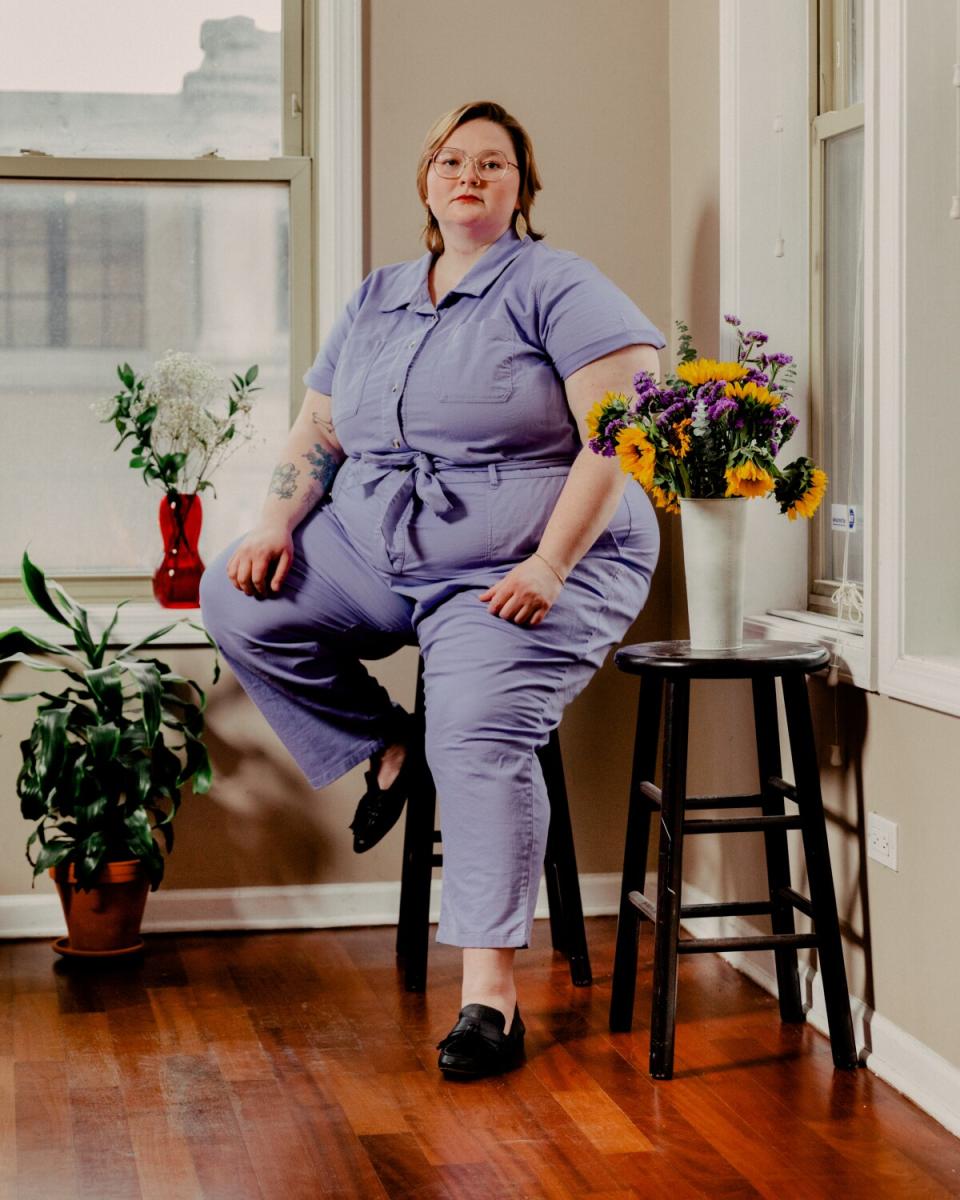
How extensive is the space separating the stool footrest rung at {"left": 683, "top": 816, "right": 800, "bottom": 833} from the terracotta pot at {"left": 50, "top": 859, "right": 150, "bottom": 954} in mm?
1233

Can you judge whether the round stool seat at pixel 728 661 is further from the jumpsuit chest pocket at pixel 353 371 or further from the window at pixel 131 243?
the window at pixel 131 243

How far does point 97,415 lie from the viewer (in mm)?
3543

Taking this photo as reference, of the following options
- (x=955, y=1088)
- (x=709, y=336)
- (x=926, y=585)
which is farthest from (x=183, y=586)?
(x=955, y=1088)

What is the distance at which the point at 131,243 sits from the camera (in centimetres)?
354

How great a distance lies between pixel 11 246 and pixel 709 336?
1.60 meters

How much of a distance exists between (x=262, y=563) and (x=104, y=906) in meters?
0.80

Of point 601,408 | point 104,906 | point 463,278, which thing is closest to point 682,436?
point 601,408

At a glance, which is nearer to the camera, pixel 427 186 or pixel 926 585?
pixel 926 585

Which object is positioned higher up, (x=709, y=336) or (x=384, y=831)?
(x=709, y=336)

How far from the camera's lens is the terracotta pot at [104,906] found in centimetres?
312

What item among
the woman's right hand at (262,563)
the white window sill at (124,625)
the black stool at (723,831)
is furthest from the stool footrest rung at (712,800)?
the white window sill at (124,625)

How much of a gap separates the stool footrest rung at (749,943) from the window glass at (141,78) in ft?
7.00

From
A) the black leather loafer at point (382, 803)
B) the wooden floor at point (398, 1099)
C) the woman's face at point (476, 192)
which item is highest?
the woman's face at point (476, 192)

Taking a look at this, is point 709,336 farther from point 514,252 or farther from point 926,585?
point 926,585
